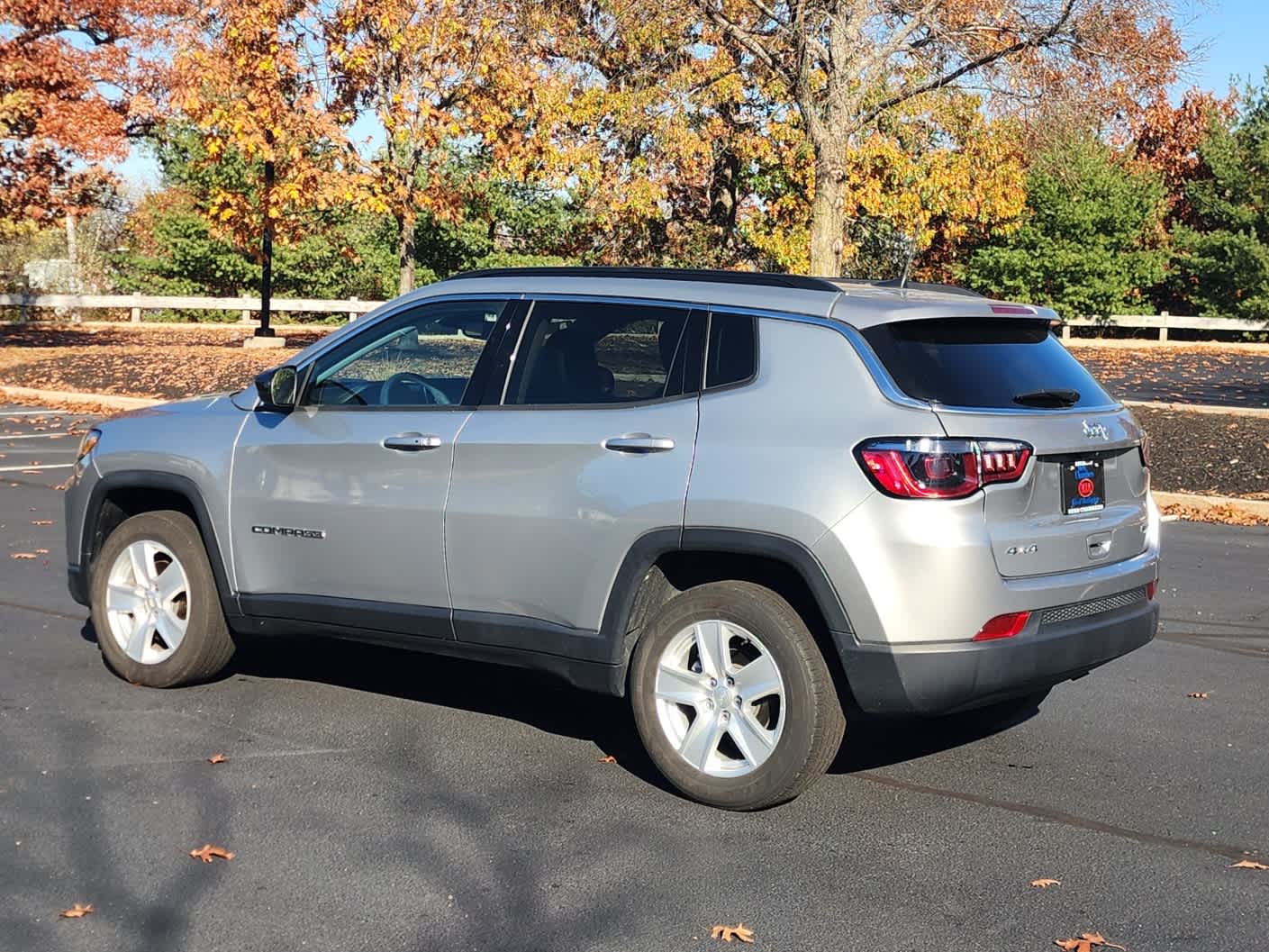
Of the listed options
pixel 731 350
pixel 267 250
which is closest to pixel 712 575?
pixel 731 350

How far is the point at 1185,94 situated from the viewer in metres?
44.2

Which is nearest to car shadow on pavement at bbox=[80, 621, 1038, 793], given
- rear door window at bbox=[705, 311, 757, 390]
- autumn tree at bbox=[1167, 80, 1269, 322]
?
rear door window at bbox=[705, 311, 757, 390]

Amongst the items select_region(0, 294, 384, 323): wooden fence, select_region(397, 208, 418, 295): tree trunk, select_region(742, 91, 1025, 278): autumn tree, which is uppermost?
select_region(742, 91, 1025, 278): autumn tree

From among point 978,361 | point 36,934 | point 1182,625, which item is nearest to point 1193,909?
point 978,361

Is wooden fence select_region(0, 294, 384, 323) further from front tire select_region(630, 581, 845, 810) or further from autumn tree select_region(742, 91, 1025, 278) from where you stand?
front tire select_region(630, 581, 845, 810)

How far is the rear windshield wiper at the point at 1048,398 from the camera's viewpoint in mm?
5262

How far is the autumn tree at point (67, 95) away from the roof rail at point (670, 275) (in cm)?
2646

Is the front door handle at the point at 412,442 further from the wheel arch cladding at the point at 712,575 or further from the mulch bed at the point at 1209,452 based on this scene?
the mulch bed at the point at 1209,452

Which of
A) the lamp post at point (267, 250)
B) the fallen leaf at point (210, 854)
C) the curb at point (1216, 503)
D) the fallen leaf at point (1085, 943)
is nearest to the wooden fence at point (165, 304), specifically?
the lamp post at point (267, 250)

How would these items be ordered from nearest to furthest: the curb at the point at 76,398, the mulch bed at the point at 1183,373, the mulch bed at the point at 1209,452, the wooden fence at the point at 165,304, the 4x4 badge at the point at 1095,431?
the 4x4 badge at the point at 1095,431 < the mulch bed at the point at 1209,452 < the curb at the point at 76,398 < the mulch bed at the point at 1183,373 < the wooden fence at the point at 165,304

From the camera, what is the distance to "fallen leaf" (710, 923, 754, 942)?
4.18 metres

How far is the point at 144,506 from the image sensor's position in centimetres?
703

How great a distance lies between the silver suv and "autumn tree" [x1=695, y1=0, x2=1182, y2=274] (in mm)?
13424

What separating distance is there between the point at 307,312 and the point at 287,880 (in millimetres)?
39125
